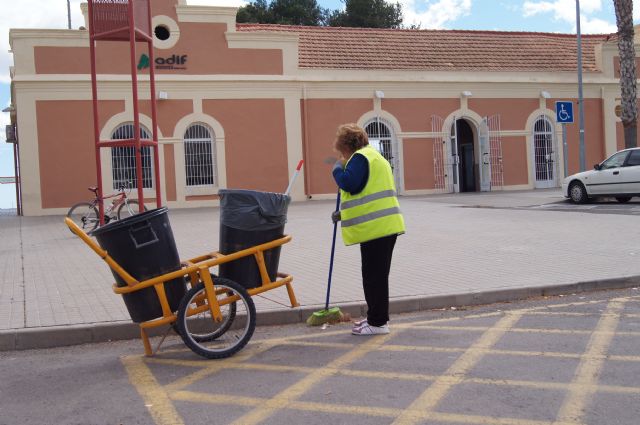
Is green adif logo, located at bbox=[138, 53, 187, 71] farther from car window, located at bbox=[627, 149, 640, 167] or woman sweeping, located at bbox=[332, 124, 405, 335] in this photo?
woman sweeping, located at bbox=[332, 124, 405, 335]

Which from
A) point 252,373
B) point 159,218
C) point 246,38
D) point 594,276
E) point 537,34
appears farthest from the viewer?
point 537,34

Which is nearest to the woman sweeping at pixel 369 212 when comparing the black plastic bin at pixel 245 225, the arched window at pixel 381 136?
the black plastic bin at pixel 245 225

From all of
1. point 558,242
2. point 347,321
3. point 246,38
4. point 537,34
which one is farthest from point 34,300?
point 537,34

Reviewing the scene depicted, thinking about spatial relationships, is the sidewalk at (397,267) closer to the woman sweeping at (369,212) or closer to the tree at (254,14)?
the woman sweeping at (369,212)

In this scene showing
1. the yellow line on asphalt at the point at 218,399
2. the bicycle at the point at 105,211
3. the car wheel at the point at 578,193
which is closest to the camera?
the yellow line on asphalt at the point at 218,399

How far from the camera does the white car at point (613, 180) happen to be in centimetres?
1761

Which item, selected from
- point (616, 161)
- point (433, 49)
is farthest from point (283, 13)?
point (616, 161)

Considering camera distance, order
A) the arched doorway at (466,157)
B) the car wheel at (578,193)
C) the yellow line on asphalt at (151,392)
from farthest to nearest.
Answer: the arched doorway at (466,157) < the car wheel at (578,193) < the yellow line on asphalt at (151,392)

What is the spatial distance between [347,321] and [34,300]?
11.5 ft

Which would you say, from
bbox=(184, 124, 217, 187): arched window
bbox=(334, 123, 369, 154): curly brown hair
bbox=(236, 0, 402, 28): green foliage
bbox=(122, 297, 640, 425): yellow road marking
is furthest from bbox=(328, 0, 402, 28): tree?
bbox=(122, 297, 640, 425): yellow road marking

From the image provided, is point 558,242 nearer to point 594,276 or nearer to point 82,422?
point 594,276

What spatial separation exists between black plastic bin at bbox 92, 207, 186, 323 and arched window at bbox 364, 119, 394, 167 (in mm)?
19766

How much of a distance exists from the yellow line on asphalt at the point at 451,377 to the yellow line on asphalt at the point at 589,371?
0.72 m

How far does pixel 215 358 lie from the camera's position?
5.39 meters
